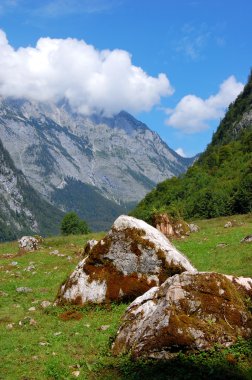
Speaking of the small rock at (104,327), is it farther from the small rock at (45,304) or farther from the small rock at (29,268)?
the small rock at (29,268)

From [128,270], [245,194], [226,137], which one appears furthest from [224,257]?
[226,137]

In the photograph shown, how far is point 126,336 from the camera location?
1630 centimetres

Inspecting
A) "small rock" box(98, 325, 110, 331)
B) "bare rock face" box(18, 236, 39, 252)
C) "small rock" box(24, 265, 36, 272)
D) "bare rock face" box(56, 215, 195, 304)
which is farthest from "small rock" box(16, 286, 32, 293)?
"bare rock face" box(18, 236, 39, 252)

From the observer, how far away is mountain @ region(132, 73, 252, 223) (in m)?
81.6

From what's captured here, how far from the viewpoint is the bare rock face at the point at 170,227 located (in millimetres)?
51422

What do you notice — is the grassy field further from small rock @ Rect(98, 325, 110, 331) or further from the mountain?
the mountain

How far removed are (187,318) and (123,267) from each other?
29.5 feet

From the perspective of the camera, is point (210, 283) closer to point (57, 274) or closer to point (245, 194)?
point (57, 274)

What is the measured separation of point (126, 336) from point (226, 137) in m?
170

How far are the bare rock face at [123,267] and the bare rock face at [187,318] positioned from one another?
19.1ft

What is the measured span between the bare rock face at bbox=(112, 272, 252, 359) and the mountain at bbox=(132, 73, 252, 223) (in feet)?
128

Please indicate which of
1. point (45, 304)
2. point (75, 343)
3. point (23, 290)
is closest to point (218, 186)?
point (23, 290)

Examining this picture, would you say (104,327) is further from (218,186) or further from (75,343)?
(218,186)

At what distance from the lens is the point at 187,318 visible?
50.6 ft
